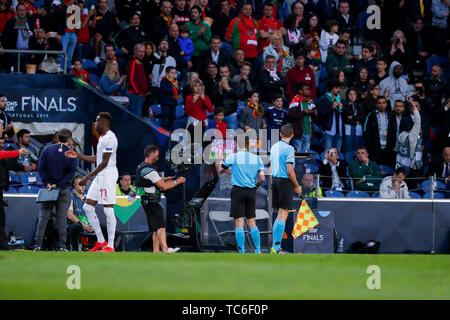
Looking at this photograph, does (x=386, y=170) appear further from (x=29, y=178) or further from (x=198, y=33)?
(x=29, y=178)

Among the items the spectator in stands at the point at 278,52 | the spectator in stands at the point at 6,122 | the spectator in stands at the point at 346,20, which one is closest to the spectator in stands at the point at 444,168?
the spectator in stands at the point at 278,52

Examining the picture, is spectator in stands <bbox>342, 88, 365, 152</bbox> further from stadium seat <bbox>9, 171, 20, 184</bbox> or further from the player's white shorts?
the player's white shorts

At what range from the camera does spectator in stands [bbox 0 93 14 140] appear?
51.0 feet

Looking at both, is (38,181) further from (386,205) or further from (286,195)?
(386,205)

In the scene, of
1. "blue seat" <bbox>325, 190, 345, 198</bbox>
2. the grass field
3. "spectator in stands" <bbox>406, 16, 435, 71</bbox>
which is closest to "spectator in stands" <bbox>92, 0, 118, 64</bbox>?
"blue seat" <bbox>325, 190, 345, 198</bbox>

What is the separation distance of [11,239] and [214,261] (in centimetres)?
413

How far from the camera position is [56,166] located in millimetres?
12461

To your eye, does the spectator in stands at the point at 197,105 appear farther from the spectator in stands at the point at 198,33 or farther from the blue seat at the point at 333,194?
the blue seat at the point at 333,194

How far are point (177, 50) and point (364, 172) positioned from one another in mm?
4653

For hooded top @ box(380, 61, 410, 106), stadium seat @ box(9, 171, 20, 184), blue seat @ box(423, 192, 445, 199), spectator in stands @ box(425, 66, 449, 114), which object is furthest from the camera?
spectator in stands @ box(425, 66, 449, 114)

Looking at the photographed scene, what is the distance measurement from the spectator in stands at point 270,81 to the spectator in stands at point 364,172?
89.6 inches

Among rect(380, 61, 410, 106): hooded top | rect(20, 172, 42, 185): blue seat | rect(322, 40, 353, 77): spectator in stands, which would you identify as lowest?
rect(20, 172, 42, 185): blue seat

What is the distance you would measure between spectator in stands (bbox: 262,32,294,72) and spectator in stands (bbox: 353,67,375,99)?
58.3 inches
